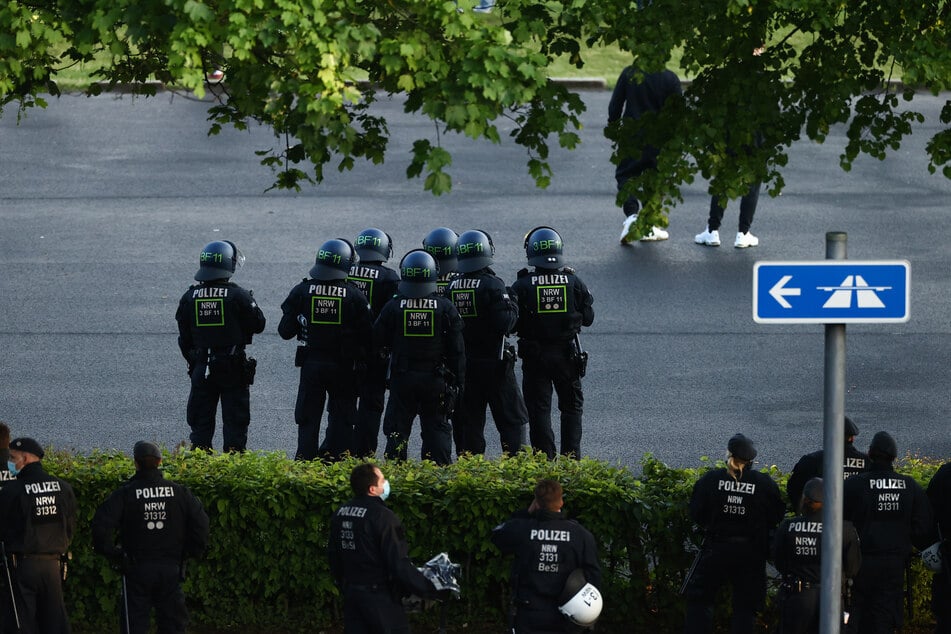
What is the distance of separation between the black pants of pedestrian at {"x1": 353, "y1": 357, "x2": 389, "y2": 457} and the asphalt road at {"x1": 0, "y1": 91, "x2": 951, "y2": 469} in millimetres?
643

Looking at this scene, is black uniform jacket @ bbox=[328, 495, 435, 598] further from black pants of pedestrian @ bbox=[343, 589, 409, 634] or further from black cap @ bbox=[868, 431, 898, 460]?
black cap @ bbox=[868, 431, 898, 460]

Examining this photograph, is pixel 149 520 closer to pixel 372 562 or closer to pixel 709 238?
pixel 372 562

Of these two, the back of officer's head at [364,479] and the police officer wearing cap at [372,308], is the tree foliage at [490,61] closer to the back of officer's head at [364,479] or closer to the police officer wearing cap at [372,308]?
the back of officer's head at [364,479]

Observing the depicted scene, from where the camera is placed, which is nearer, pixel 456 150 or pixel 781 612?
pixel 781 612

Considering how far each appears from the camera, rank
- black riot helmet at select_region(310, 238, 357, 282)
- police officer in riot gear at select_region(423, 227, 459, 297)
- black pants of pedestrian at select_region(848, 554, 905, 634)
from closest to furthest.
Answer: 1. black pants of pedestrian at select_region(848, 554, 905, 634)
2. black riot helmet at select_region(310, 238, 357, 282)
3. police officer in riot gear at select_region(423, 227, 459, 297)

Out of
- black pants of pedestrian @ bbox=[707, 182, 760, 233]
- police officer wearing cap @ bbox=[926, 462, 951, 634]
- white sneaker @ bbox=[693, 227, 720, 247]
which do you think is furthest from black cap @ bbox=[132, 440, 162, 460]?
white sneaker @ bbox=[693, 227, 720, 247]

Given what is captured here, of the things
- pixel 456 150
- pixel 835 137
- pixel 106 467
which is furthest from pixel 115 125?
pixel 106 467

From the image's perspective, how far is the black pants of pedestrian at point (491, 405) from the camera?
42.0ft

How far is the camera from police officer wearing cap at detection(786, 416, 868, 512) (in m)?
9.36

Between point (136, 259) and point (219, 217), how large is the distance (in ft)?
6.36

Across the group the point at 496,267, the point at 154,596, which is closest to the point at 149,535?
the point at 154,596

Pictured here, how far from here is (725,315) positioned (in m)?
16.3

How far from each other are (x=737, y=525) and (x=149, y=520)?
11.8ft

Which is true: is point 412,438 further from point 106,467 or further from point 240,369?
point 106,467
